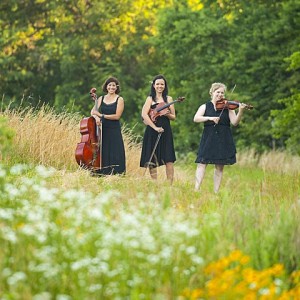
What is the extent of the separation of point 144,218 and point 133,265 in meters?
0.91

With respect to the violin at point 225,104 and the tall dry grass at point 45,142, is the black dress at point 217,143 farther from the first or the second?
the tall dry grass at point 45,142

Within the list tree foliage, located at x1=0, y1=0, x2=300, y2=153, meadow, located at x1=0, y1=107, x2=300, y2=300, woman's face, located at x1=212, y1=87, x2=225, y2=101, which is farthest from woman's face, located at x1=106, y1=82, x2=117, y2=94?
tree foliage, located at x1=0, y1=0, x2=300, y2=153

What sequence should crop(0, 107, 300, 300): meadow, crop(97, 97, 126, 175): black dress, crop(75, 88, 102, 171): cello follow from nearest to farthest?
crop(0, 107, 300, 300): meadow
crop(75, 88, 102, 171): cello
crop(97, 97, 126, 175): black dress

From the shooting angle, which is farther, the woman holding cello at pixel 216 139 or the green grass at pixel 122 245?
the woman holding cello at pixel 216 139

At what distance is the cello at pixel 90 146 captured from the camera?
1325 centimetres

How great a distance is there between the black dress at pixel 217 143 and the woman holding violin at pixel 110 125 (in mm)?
1450

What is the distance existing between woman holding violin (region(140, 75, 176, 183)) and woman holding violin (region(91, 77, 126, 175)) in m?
0.53

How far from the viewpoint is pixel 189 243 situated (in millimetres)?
7242

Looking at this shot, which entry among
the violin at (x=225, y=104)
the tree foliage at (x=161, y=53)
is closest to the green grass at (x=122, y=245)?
the violin at (x=225, y=104)

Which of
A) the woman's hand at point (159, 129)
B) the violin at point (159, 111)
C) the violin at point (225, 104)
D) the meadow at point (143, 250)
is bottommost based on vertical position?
the meadow at point (143, 250)

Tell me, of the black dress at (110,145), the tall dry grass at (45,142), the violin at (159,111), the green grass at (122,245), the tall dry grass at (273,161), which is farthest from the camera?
the tall dry grass at (273,161)

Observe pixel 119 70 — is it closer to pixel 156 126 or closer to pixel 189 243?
pixel 156 126

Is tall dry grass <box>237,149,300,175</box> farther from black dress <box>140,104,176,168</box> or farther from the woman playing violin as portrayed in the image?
the woman playing violin

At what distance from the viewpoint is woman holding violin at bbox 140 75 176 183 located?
13164 millimetres
